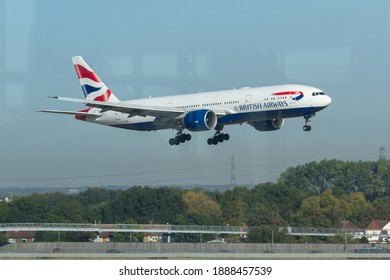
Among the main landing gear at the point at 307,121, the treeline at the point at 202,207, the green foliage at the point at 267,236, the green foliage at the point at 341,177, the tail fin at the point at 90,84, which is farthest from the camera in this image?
the green foliage at the point at 341,177

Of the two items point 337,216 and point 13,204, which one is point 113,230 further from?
point 337,216

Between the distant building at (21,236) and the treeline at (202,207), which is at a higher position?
the treeline at (202,207)

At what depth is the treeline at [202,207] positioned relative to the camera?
3351 inches

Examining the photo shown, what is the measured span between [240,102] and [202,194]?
3399 centimetres

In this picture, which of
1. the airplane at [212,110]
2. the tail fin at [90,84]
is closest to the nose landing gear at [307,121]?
the airplane at [212,110]

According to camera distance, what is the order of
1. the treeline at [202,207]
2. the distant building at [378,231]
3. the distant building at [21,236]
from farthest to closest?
the treeline at [202,207] → the distant building at [21,236] → the distant building at [378,231]

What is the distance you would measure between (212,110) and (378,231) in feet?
89.2

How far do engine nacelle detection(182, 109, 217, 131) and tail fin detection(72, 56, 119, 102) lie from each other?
34.9 ft

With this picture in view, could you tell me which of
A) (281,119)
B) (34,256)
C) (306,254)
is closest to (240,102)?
(281,119)

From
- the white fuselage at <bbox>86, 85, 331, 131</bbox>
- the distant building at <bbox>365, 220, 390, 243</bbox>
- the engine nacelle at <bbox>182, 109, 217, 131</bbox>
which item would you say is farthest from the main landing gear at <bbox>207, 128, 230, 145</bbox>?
the distant building at <bbox>365, 220, 390, 243</bbox>

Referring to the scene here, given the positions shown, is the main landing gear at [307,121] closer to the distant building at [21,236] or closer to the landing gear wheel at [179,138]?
the landing gear wheel at [179,138]

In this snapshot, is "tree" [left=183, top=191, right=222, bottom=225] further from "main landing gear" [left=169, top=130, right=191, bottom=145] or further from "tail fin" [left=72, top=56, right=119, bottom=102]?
"main landing gear" [left=169, top=130, right=191, bottom=145]

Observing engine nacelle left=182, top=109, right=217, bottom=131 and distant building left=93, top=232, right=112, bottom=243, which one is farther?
distant building left=93, top=232, right=112, bottom=243

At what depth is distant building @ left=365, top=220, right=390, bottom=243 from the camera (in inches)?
3025
